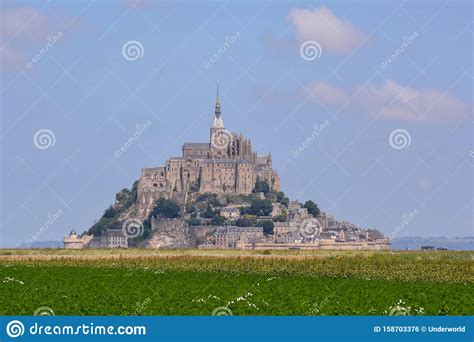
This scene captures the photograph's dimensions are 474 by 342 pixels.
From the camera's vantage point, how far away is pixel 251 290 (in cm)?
3731

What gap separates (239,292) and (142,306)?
20.5 ft

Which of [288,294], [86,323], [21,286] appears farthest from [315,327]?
[21,286]

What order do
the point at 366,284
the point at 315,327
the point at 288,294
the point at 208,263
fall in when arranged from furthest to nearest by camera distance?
the point at 208,263 → the point at 366,284 → the point at 288,294 → the point at 315,327

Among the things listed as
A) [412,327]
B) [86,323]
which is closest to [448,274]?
[412,327]

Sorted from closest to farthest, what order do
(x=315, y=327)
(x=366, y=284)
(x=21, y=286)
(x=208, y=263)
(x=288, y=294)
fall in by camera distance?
(x=315, y=327), (x=288, y=294), (x=21, y=286), (x=366, y=284), (x=208, y=263)

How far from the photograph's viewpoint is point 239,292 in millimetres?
36406

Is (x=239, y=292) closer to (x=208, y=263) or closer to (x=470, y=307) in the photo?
(x=470, y=307)

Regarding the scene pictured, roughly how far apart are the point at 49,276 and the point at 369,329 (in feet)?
85.1

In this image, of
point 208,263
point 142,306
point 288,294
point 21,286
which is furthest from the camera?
point 208,263

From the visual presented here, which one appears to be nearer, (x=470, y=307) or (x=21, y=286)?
(x=470, y=307)

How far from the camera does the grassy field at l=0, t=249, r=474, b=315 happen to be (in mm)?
30391

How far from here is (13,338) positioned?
24453 mm

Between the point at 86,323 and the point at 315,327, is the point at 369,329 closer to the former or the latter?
the point at 315,327

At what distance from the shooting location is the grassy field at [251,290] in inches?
1196
